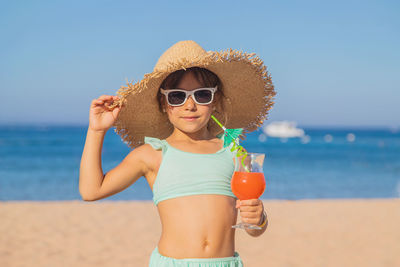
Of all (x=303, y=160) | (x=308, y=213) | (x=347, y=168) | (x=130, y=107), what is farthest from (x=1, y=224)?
(x=303, y=160)

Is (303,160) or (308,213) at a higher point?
(303,160)

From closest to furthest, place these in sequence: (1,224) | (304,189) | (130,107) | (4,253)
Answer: (130,107)
(4,253)
(1,224)
(304,189)

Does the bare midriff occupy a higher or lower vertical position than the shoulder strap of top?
lower

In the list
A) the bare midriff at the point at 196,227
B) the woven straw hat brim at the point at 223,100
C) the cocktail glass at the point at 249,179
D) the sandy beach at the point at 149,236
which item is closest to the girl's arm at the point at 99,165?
the woven straw hat brim at the point at 223,100

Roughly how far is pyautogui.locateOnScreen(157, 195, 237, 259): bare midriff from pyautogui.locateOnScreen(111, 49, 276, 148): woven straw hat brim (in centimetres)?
66

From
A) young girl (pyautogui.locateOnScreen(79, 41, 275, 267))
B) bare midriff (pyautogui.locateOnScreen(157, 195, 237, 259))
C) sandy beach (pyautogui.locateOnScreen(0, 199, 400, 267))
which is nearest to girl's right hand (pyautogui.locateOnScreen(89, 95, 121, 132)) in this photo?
young girl (pyautogui.locateOnScreen(79, 41, 275, 267))

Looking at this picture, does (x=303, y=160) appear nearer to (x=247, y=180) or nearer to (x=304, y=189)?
(x=304, y=189)

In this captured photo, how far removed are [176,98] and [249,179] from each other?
2.18 feet

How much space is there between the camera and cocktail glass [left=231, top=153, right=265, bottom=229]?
7.48 feet

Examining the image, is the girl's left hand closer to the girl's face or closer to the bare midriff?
the bare midriff

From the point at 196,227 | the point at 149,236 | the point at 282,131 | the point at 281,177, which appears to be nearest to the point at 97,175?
the point at 196,227

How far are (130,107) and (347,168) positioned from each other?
22121 mm

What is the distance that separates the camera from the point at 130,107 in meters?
2.87

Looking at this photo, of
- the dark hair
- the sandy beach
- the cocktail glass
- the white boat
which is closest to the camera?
the cocktail glass
